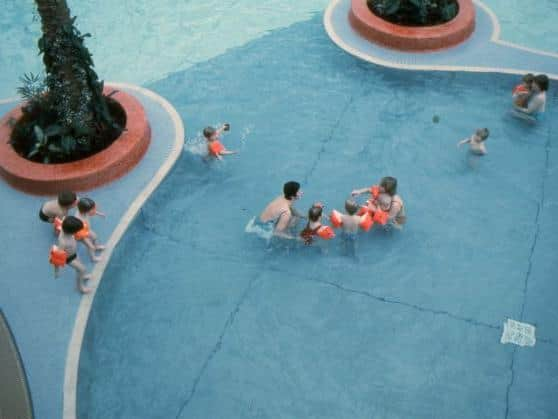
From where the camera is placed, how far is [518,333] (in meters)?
7.45

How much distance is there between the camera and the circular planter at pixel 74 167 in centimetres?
855

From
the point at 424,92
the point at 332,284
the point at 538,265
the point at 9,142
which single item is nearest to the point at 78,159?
the point at 9,142

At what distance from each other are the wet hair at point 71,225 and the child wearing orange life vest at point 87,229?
29 centimetres

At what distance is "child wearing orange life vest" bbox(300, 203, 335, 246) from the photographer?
7863 mm

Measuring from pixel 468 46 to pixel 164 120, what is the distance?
19.9 ft

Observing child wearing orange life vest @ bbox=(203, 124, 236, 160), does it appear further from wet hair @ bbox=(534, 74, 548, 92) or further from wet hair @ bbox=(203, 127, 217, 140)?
wet hair @ bbox=(534, 74, 548, 92)

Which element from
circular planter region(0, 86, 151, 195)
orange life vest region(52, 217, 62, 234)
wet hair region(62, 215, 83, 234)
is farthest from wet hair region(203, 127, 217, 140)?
wet hair region(62, 215, 83, 234)

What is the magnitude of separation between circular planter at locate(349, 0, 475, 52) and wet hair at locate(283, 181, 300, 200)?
4.86 meters

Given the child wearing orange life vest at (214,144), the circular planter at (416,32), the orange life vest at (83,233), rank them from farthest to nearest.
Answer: the circular planter at (416,32) → the child wearing orange life vest at (214,144) → the orange life vest at (83,233)

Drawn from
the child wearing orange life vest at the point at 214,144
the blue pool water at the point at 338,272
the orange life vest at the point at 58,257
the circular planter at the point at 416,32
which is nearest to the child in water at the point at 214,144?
the child wearing orange life vest at the point at 214,144

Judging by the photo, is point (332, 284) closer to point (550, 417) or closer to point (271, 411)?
point (271, 411)

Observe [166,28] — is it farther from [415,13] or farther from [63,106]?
[415,13]

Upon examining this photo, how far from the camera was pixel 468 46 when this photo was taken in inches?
448

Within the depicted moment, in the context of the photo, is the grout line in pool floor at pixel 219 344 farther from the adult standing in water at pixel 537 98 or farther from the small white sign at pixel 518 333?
the adult standing in water at pixel 537 98
